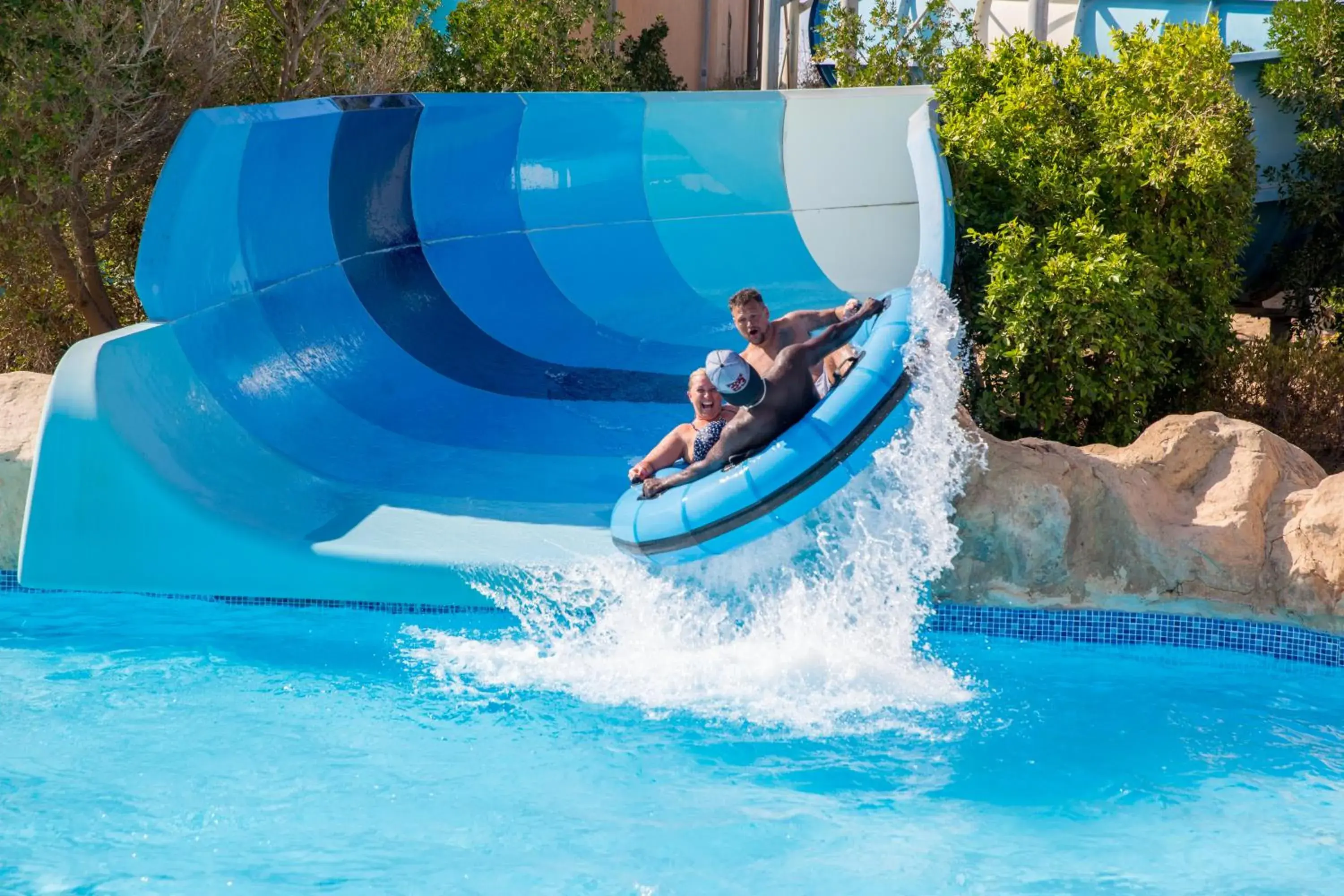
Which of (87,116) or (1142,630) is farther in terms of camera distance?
(87,116)


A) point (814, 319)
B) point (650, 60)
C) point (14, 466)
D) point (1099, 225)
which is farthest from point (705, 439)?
point (650, 60)

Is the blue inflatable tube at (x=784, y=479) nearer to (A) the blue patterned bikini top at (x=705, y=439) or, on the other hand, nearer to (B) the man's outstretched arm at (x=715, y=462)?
(B) the man's outstretched arm at (x=715, y=462)

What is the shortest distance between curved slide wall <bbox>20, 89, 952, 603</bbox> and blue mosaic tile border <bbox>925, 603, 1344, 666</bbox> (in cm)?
134

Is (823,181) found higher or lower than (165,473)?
higher

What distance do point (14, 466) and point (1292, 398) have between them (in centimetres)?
531

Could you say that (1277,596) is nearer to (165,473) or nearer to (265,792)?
(265,792)

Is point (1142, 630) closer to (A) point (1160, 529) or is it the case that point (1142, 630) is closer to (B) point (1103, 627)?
(B) point (1103, 627)

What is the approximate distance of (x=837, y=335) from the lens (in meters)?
4.72

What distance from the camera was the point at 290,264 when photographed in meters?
6.65

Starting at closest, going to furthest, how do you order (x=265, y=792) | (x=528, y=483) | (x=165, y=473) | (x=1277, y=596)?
(x=265, y=792) < (x=1277, y=596) < (x=165, y=473) < (x=528, y=483)

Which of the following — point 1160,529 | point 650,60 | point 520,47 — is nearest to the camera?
point 1160,529

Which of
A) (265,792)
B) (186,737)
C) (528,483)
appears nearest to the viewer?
(265,792)

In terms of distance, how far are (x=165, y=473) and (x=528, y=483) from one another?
4.62 feet

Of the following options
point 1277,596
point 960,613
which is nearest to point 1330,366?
point 1277,596
